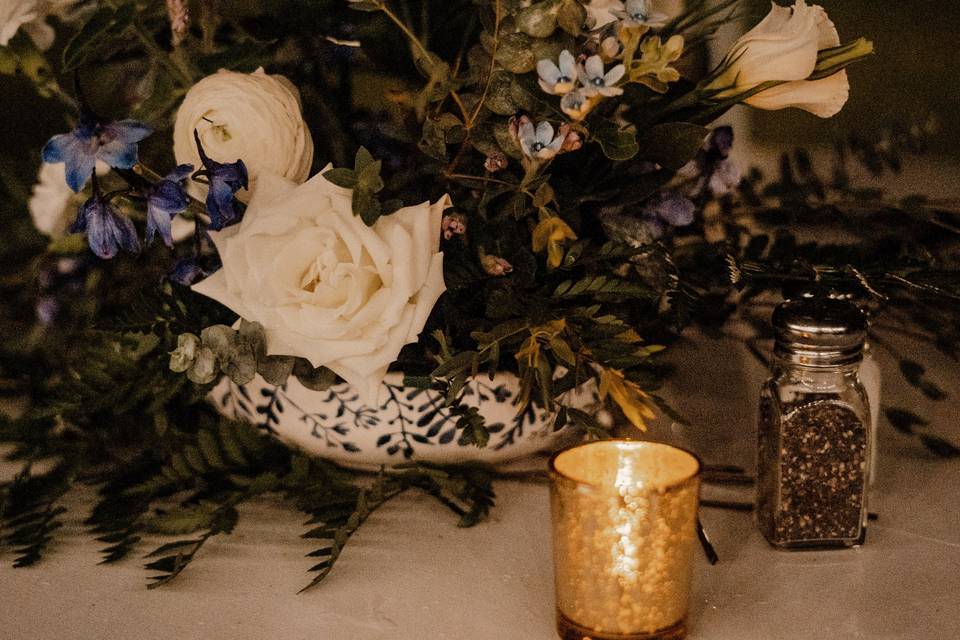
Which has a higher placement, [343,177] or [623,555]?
[343,177]

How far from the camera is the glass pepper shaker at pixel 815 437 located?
20.6 inches

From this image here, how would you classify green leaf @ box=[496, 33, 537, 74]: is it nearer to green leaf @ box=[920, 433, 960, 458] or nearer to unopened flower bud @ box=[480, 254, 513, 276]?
unopened flower bud @ box=[480, 254, 513, 276]

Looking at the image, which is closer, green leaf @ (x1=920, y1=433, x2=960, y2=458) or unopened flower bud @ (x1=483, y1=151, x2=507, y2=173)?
unopened flower bud @ (x1=483, y1=151, x2=507, y2=173)

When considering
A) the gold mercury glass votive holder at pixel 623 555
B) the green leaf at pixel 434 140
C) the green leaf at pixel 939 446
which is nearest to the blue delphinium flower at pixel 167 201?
the green leaf at pixel 434 140

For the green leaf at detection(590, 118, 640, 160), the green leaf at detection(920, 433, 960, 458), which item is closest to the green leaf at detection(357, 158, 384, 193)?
the green leaf at detection(590, 118, 640, 160)

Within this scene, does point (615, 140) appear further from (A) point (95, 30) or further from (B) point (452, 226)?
(A) point (95, 30)

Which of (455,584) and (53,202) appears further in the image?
(53,202)

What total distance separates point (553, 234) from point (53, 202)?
373mm

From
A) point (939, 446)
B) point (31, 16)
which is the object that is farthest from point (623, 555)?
point (31, 16)

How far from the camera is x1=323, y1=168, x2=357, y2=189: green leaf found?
1.58ft

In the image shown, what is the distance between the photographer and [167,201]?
498 millimetres

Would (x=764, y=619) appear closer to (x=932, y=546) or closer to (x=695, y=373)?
(x=932, y=546)

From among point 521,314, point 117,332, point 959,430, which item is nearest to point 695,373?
point 959,430

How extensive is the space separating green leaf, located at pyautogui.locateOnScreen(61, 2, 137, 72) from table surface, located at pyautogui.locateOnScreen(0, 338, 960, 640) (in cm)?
28
